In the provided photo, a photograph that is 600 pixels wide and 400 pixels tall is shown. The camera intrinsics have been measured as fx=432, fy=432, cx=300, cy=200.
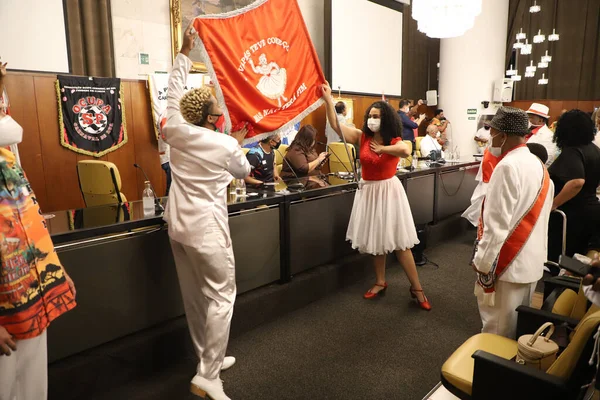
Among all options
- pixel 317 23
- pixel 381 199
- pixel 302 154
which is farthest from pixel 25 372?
pixel 317 23

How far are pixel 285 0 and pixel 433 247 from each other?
323 centimetres

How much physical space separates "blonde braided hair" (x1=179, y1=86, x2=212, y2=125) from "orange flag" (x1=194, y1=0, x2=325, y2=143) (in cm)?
41

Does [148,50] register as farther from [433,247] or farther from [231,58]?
[433,247]

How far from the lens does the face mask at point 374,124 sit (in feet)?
9.86

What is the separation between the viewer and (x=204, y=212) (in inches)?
77.6

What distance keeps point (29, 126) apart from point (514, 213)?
4667 mm

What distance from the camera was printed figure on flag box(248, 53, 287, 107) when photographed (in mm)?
2555

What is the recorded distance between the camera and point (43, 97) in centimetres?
458

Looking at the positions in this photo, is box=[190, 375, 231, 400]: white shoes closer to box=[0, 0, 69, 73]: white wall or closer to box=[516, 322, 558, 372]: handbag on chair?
box=[516, 322, 558, 372]: handbag on chair

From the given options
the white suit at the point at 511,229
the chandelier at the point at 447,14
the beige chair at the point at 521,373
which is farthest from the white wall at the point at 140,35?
the beige chair at the point at 521,373

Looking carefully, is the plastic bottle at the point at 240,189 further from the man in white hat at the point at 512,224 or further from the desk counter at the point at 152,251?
the man in white hat at the point at 512,224

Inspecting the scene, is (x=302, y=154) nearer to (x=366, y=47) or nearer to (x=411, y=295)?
(x=411, y=295)

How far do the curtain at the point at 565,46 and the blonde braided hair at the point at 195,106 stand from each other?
1069 cm

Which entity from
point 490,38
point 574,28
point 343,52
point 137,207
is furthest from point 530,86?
point 137,207
